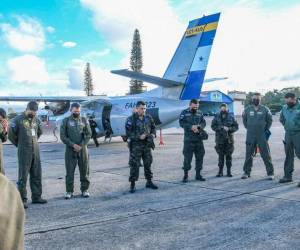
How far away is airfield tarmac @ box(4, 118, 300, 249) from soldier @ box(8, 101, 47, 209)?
12.6 inches

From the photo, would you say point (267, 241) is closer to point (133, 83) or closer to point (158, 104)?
point (158, 104)

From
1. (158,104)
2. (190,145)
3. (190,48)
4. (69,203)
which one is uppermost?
(190,48)

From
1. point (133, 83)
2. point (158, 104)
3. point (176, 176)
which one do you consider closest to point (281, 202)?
point (176, 176)

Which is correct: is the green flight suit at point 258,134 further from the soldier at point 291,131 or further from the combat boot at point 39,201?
the combat boot at point 39,201

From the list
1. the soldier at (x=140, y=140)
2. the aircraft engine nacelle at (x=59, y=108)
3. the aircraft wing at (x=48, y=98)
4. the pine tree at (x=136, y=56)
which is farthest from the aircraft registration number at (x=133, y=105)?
the pine tree at (x=136, y=56)

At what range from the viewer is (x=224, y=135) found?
935cm

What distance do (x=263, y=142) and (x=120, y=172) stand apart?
376cm

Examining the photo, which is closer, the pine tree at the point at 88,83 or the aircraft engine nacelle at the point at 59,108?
the aircraft engine nacelle at the point at 59,108

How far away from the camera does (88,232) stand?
192 inches

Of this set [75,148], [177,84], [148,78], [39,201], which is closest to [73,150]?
A: [75,148]

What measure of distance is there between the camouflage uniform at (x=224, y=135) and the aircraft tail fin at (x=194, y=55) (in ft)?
23.8

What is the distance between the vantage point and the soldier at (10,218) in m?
0.90

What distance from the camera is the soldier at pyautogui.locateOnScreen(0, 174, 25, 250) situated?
899mm

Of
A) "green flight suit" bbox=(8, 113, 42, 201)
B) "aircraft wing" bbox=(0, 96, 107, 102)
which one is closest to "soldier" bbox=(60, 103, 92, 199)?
"green flight suit" bbox=(8, 113, 42, 201)
